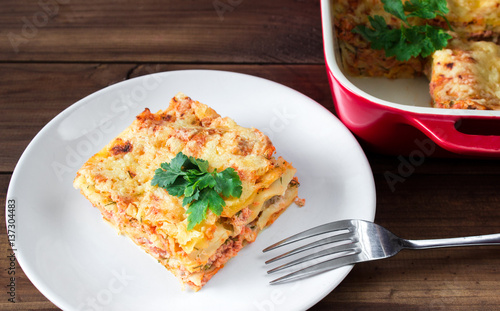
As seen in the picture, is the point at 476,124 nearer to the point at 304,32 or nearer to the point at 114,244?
the point at 304,32

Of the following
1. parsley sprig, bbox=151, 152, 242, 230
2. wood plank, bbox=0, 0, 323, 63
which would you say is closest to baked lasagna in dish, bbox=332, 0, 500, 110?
wood plank, bbox=0, 0, 323, 63

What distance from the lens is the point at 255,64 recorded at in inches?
145

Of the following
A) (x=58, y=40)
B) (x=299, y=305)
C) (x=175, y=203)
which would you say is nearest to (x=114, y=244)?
(x=175, y=203)

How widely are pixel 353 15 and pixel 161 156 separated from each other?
1.55 m

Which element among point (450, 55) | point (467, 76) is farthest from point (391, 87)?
point (467, 76)

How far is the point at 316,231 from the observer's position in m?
2.53

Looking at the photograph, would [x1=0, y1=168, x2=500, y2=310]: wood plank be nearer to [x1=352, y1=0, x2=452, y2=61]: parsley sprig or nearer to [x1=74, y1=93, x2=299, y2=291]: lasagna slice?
[x1=74, y1=93, x2=299, y2=291]: lasagna slice

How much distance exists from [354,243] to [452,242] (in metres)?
0.46

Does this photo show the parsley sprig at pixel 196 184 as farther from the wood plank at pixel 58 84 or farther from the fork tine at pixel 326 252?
the wood plank at pixel 58 84

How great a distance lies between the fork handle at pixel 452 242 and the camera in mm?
2492

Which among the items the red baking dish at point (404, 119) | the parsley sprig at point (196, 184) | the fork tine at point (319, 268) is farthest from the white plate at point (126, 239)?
the parsley sprig at point (196, 184)

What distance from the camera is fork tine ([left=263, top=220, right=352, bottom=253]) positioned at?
252 centimetres

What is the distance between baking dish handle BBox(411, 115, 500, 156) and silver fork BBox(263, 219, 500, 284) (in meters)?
0.42

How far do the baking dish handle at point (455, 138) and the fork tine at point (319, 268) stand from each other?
0.69 meters
